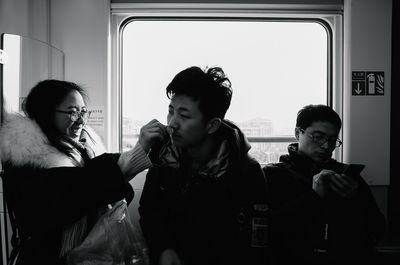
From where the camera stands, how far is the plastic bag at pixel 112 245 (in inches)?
69.6

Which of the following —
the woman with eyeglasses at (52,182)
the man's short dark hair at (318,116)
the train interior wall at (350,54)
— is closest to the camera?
the woman with eyeglasses at (52,182)

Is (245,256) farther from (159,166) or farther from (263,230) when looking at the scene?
(159,166)

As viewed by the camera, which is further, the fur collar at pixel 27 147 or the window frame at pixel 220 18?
the window frame at pixel 220 18

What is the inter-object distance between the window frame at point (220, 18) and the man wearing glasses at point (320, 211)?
2.70ft

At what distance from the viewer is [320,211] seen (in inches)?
91.2

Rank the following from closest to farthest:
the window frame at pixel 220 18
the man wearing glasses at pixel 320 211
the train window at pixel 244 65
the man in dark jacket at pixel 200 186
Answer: the man in dark jacket at pixel 200 186 → the man wearing glasses at pixel 320 211 → the window frame at pixel 220 18 → the train window at pixel 244 65

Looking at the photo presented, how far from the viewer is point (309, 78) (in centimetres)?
322

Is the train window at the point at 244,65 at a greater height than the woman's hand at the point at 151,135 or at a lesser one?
greater

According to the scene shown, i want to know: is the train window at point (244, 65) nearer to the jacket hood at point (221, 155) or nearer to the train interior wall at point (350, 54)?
the train interior wall at point (350, 54)

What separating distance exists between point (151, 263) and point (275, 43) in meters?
2.17

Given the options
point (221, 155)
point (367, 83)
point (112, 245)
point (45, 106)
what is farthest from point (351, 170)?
point (45, 106)

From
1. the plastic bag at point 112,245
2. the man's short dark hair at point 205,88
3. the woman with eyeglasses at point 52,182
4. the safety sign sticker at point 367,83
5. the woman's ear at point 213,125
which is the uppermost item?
the safety sign sticker at point 367,83

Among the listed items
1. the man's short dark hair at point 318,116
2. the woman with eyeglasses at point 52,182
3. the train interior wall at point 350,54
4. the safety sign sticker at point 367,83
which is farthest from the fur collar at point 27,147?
the safety sign sticker at point 367,83

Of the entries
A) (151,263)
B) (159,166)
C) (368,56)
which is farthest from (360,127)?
(151,263)
